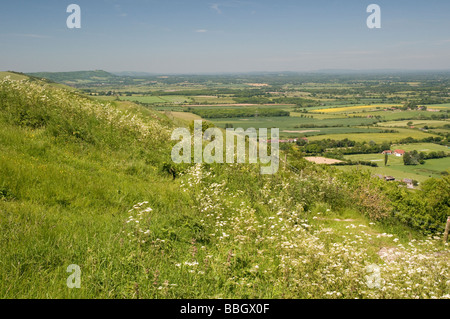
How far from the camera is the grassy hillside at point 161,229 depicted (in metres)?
3.95

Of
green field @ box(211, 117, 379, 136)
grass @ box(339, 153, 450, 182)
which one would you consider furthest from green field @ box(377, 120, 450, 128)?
grass @ box(339, 153, 450, 182)

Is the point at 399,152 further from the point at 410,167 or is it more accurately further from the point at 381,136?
the point at 381,136

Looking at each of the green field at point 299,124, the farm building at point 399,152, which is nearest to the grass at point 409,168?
the farm building at point 399,152

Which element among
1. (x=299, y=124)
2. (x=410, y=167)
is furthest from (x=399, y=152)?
(x=299, y=124)

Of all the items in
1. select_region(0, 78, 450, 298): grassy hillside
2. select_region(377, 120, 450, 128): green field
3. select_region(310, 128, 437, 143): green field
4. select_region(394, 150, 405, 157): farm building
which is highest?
select_region(377, 120, 450, 128): green field

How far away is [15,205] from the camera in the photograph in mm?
5352

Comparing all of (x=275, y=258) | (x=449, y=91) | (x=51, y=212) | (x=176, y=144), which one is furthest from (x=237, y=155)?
(x=449, y=91)

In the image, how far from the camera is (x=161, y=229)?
5418mm

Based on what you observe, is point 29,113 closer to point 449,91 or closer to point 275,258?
point 275,258

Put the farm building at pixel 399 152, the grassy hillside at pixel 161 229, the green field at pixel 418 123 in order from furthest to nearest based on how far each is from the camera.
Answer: the green field at pixel 418 123 < the farm building at pixel 399 152 < the grassy hillside at pixel 161 229

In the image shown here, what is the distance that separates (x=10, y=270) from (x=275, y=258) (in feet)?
13.9

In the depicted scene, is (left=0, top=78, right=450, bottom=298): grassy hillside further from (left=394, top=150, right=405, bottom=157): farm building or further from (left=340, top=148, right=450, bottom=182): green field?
(left=394, top=150, right=405, bottom=157): farm building

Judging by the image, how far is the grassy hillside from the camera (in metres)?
3.95

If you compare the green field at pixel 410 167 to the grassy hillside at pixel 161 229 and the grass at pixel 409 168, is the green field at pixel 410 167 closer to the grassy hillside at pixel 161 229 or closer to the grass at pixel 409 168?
the grass at pixel 409 168
